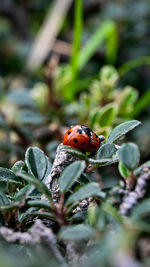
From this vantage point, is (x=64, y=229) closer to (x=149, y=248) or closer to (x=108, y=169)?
(x=149, y=248)

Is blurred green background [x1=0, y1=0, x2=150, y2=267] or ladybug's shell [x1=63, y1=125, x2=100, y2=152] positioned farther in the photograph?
blurred green background [x1=0, y1=0, x2=150, y2=267]

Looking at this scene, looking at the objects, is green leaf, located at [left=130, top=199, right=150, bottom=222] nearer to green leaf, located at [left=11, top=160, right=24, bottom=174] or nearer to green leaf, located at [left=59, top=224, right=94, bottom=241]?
green leaf, located at [left=59, top=224, right=94, bottom=241]

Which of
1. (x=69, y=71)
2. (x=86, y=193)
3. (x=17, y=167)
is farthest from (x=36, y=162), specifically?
(x=69, y=71)

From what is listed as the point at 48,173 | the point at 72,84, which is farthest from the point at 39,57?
the point at 48,173

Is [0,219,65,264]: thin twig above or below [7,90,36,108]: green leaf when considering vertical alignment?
below

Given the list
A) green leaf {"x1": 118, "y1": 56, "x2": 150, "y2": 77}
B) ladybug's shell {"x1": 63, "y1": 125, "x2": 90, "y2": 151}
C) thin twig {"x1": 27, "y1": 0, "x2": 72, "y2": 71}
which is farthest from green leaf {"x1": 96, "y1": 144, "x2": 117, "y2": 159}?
thin twig {"x1": 27, "y1": 0, "x2": 72, "y2": 71}

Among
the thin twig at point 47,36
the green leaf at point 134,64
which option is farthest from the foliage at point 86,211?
the thin twig at point 47,36
